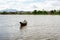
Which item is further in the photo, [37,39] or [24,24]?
[24,24]

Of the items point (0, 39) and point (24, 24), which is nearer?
point (0, 39)

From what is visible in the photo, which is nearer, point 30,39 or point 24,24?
point 30,39

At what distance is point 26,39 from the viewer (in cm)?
3186

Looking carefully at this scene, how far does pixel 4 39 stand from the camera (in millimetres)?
32625

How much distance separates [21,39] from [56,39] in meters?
5.73

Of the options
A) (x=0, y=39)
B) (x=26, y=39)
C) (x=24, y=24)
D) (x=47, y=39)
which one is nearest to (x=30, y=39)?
(x=26, y=39)

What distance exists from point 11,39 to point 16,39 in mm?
848

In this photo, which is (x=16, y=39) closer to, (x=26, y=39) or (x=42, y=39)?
(x=26, y=39)

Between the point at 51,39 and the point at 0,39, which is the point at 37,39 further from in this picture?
the point at 0,39

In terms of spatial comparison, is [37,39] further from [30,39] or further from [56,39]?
[56,39]

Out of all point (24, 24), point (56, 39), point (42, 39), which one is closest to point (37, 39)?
point (42, 39)

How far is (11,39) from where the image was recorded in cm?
3228

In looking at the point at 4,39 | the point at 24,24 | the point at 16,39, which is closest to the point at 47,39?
the point at 16,39

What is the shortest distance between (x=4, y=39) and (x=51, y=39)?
25.7 ft
